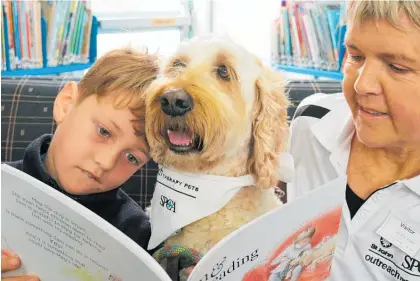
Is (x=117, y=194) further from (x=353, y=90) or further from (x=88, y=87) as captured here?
(x=353, y=90)

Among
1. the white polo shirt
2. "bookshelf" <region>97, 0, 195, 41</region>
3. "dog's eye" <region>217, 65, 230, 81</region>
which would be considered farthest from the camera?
"bookshelf" <region>97, 0, 195, 41</region>

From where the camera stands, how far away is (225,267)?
0.76m

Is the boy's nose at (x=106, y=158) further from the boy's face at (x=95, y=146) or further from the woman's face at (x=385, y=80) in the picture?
the woman's face at (x=385, y=80)

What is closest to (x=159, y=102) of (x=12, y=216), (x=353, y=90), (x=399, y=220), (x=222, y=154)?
(x=222, y=154)

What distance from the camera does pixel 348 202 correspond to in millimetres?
1158

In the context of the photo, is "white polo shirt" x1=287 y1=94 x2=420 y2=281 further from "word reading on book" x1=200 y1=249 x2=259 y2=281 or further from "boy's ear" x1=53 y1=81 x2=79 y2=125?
"boy's ear" x1=53 y1=81 x2=79 y2=125

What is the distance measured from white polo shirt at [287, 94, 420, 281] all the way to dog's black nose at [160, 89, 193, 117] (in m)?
0.43

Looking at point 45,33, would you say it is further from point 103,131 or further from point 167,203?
point 167,203

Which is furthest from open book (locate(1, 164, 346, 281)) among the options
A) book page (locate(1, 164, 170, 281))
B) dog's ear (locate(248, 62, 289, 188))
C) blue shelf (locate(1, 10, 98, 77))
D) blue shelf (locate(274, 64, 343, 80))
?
blue shelf (locate(274, 64, 343, 80))

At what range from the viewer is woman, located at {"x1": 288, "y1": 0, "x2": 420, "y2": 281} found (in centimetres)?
100

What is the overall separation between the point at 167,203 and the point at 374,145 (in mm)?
472

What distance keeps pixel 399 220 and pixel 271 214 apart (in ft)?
1.49

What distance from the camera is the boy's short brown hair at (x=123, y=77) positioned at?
100 cm

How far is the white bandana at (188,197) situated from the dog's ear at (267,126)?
4cm
